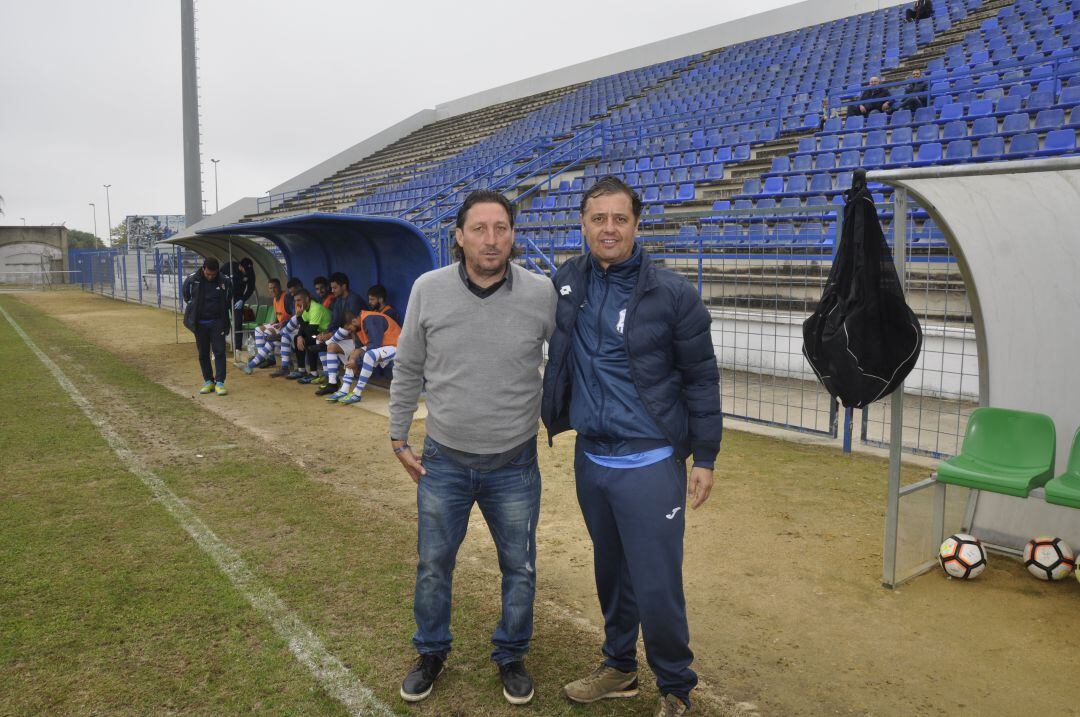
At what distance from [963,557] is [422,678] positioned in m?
2.92

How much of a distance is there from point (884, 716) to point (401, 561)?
2.53 meters

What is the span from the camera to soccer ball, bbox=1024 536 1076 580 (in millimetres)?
3969

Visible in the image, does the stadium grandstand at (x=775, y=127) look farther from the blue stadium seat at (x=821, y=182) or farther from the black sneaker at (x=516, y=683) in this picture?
the black sneaker at (x=516, y=683)

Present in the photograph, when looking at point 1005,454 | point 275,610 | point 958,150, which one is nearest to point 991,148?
point 958,150

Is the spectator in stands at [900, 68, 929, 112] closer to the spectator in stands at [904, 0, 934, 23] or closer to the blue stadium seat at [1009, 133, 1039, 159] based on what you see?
the blue stadium seat at [1009, 133, 1039, 159]

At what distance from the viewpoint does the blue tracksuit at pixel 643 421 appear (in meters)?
2.61

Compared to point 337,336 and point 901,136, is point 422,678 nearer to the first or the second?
point 337,336

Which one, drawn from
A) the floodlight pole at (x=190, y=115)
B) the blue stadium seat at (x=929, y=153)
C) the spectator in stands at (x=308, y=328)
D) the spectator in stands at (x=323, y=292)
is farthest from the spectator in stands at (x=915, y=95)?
the floodlight pole at (x=190, y=115)

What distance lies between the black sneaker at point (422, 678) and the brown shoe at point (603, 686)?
0.51 metres

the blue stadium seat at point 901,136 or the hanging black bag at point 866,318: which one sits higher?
the blue stadium seat at point 901,136

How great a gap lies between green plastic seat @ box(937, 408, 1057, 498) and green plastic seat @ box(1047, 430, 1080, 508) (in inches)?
3.1

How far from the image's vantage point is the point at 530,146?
20656 millimetres

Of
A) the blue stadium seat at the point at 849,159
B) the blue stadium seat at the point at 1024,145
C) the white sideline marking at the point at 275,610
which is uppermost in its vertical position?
the blue stadium seat at the point at 849,159

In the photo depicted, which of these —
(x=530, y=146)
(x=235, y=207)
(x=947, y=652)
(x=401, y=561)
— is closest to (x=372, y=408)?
(x=401, y=561)
